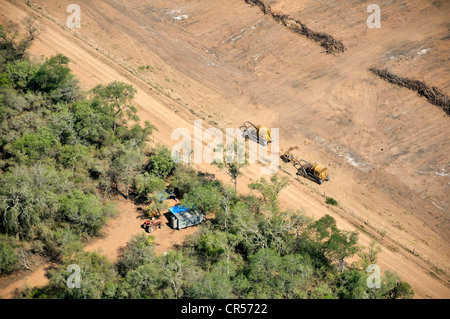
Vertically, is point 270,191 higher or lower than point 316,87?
lower

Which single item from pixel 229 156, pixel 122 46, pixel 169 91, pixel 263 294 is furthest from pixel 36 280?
pixel 122 46

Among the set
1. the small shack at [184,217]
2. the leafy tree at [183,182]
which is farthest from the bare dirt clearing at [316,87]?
the small shack at [184,217]

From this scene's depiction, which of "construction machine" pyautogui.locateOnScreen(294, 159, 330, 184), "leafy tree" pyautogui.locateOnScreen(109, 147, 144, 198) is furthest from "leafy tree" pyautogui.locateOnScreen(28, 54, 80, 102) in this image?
"construction machine" pyautogui.locateOnScreen(294, 159, 330, 184)

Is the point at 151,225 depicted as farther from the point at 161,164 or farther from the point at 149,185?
the point at 161,164

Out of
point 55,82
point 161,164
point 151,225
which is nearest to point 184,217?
point 151,225

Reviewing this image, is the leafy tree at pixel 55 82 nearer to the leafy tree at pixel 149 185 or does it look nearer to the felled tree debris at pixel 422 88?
the leafy tree at pixel 149 185

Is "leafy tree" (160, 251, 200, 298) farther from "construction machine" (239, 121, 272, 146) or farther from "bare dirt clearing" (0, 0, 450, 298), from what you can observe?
"construction machine" (239, 121, 272, 146)
